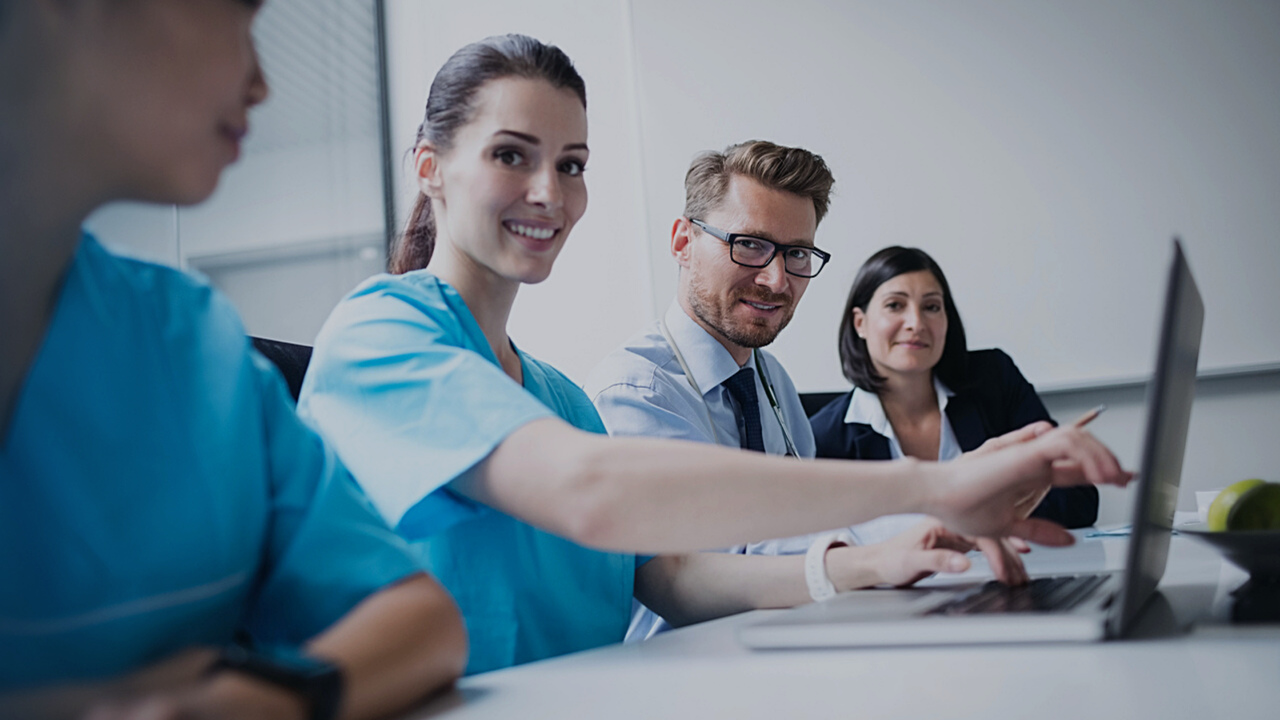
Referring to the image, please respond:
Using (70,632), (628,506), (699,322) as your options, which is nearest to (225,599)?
(70,632)

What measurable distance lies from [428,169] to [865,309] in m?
2.01

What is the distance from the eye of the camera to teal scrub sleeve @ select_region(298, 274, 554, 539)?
84 centimetres

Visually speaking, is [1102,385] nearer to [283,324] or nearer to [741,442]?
[741,442]

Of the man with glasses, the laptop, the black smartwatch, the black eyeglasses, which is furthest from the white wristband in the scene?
the black eyeglasses

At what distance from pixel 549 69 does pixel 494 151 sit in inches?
5.3

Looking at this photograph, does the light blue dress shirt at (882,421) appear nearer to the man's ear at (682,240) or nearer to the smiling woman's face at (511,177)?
the man's ear at (682,240)

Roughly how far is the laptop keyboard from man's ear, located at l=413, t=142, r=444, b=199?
80 centimetres

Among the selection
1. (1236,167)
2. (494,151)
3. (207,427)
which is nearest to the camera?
(207,427)

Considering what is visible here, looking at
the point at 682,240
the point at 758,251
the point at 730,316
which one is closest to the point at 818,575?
the point at 730,316

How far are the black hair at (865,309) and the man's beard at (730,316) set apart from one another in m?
1.01

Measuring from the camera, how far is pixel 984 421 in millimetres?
2705

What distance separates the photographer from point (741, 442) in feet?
5.74

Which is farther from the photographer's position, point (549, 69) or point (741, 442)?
point (741, 442)

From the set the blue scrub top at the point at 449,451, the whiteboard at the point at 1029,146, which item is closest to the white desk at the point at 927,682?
the blue scrub top at the point at 449,451
